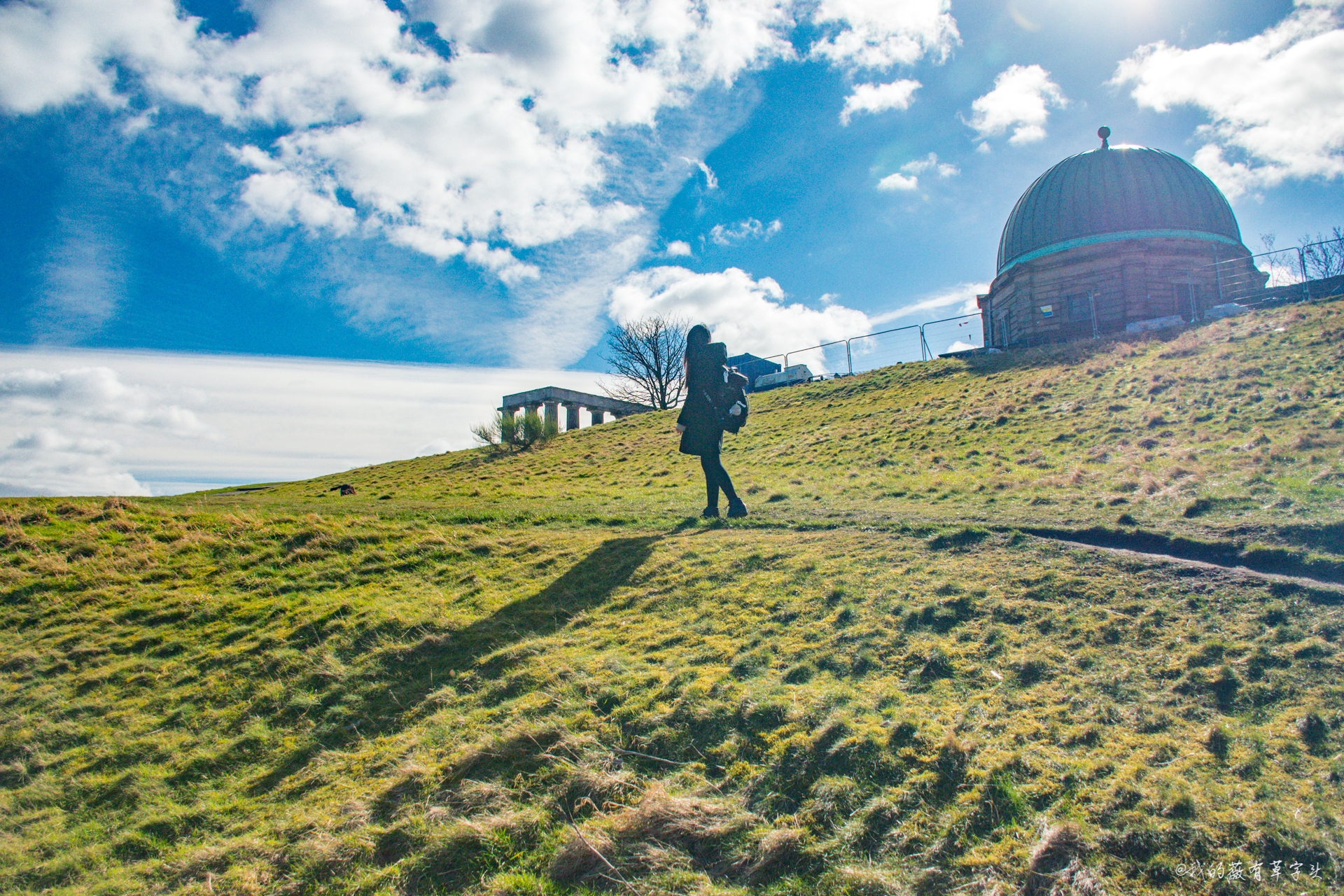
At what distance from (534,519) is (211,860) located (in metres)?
7.37

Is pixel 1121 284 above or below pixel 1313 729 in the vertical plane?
above

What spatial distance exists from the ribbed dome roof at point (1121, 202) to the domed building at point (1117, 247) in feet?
0.14

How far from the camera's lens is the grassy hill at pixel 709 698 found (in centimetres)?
305

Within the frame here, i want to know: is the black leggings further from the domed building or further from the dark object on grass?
→ the domed building

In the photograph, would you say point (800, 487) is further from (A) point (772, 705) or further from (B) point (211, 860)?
(B) point (211, 860)

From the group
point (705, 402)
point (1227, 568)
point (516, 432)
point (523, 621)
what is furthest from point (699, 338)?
point (516, 432)

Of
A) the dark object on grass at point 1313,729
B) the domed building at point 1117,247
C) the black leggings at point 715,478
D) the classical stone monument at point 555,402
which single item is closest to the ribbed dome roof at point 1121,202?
the domed building at point 1117,247

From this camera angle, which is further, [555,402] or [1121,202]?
[555,402]

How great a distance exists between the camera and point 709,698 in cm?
431

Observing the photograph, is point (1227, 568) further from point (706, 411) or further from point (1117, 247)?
point (1117, 247)

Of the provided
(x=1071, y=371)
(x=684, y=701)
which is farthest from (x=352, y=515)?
(x=1071, y=371)

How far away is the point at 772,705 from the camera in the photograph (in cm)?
409

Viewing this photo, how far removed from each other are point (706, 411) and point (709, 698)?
5567 millimetres

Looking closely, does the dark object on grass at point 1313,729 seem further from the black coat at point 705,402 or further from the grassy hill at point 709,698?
the black coat at point 705,402
